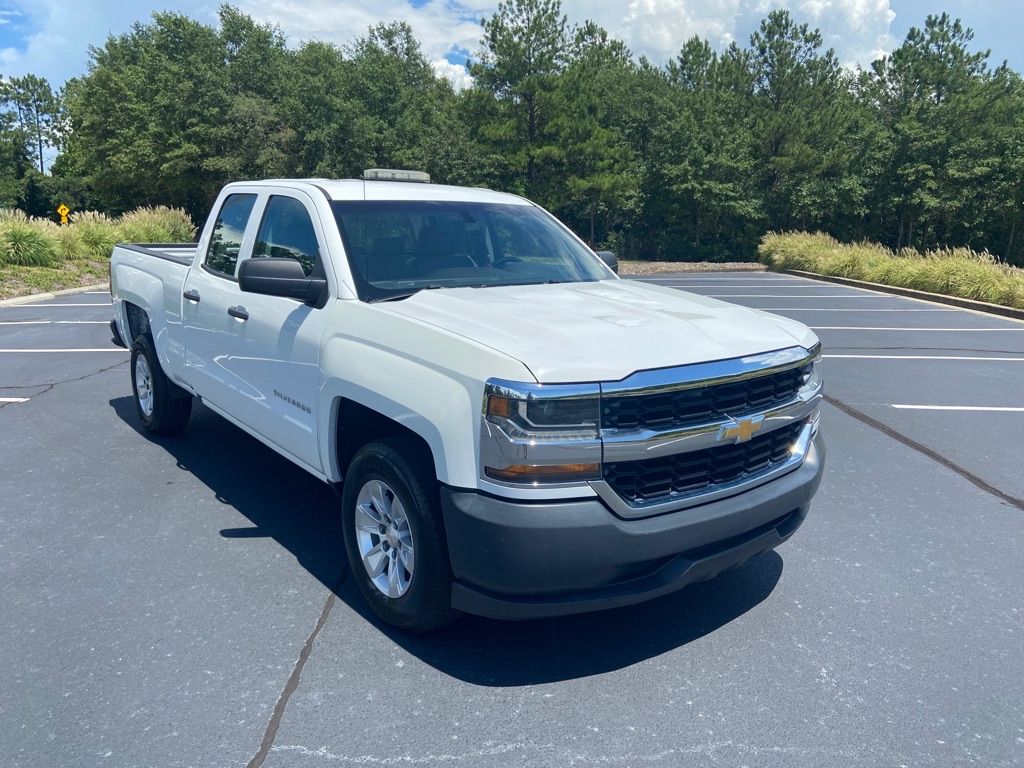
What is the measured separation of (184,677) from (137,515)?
1.93 meters

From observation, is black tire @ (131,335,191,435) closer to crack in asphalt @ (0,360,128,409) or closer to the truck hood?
crack in asphalt @ (0,360,128,409)

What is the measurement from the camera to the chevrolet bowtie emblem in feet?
10.3

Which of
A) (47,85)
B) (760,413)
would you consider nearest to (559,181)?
(760,413)

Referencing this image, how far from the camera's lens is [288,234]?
4.50m

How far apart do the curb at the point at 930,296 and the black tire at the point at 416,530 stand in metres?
15.1

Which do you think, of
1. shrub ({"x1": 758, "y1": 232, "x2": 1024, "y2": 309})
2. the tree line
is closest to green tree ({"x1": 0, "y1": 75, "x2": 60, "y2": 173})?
the tree line

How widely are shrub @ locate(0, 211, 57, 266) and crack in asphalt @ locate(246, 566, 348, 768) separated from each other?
19190mm

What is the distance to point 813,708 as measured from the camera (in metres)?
3.01

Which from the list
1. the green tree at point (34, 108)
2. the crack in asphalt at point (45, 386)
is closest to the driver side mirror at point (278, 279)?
the crack in asphalt at point (45, 386)

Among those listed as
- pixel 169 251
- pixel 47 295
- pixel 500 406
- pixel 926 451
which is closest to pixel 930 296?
pixel 926 451

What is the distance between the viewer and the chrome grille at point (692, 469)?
299 cm

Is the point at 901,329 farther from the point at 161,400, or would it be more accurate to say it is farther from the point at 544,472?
the point at 544,472

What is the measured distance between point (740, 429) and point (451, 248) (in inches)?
77.6

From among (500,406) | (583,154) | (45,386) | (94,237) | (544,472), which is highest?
(583,154)
